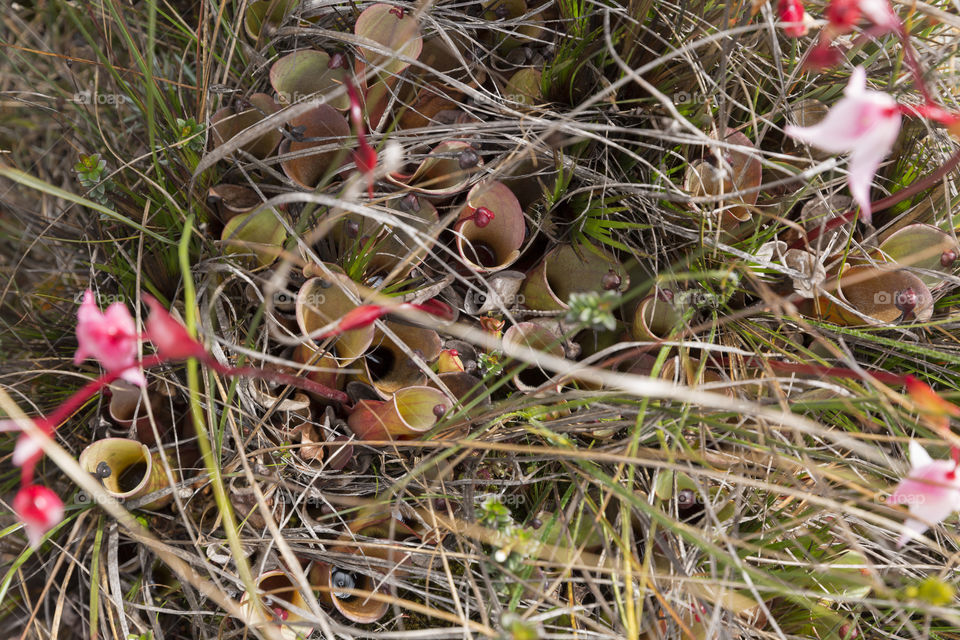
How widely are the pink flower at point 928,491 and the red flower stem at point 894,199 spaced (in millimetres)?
402

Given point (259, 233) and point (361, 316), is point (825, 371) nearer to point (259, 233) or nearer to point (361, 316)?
point (361, 316)

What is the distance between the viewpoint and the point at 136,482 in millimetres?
1282

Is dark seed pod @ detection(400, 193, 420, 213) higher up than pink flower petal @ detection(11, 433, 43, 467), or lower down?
higher up

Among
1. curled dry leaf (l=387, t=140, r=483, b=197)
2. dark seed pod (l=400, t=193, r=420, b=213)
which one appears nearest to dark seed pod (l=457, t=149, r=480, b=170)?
curled dry leaf (l=387, t=140, r=483, b=197)

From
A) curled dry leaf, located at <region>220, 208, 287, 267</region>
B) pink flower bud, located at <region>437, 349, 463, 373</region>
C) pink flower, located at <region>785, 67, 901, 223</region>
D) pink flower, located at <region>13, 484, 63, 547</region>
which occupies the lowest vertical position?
pink flower bud, located at <region>437, 349, 463, 373</region>

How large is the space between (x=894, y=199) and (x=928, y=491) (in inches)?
20.5

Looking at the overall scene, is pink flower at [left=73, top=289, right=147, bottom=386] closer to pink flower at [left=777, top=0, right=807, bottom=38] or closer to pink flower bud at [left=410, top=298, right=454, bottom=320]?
pink flower bud at [left=410, top=298, right=454, bottom=320]

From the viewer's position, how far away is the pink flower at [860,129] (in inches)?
28.4

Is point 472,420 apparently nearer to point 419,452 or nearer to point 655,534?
point 419,452

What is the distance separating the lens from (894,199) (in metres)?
1.07

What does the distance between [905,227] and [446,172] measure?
0.96m

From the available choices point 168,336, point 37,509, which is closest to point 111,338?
point 168,336

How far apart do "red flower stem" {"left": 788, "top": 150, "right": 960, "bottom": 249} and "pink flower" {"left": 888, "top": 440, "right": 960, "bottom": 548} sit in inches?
15.8

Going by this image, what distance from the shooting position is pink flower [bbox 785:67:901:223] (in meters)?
0.72
